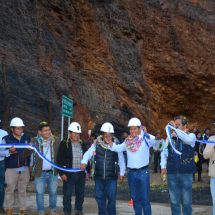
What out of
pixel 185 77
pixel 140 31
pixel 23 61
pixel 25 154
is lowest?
pixel 25 154

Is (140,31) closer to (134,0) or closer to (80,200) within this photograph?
(134,0)

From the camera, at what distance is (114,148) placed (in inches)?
332

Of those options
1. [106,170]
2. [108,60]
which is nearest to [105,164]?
[106,170]

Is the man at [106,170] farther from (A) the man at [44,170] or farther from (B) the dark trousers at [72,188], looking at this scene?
(A) the man at [44,170]

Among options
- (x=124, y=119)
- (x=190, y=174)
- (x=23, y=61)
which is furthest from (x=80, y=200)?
(x=124, y=119)

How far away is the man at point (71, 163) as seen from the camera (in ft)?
29.5

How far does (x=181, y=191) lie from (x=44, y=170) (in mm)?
2862

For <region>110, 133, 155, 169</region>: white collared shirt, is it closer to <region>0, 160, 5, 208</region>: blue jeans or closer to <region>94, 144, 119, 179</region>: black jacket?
<region>94, 144, 119, 179</region>: black jacket

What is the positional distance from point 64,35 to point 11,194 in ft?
48.3

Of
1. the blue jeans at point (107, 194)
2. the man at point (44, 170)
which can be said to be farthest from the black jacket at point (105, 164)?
the man at point (44, 170)

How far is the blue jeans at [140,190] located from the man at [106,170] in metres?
0.43

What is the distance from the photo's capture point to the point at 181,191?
7840 millimetres

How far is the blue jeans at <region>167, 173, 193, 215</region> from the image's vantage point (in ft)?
25.4

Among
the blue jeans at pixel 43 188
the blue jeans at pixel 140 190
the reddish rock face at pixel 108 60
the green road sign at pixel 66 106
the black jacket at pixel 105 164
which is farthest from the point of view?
Answer: the reddish rock face at pixel 108 60
